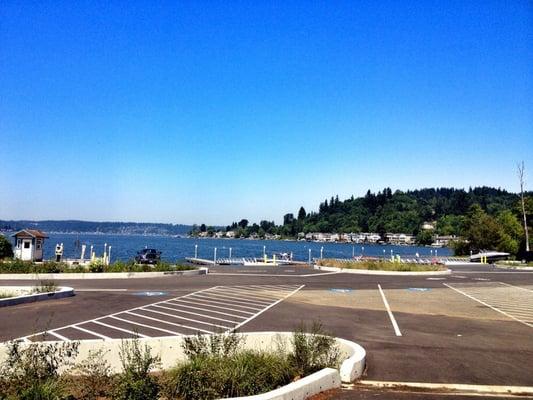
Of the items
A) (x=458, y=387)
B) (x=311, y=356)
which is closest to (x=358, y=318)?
(x=311, y=356)

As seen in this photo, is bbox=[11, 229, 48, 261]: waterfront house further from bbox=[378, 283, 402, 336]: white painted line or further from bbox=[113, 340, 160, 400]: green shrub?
bbox=[113, 340, 160, 400]: green shrub

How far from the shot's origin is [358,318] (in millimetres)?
14945

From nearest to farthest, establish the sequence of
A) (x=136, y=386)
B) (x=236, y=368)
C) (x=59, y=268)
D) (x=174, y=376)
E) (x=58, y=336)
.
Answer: (x=136, y=386) → (x=236, y=368) → (x=174, y=376) → (x=58, y=336) → (x=59, y=268)

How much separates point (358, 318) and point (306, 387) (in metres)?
8.30

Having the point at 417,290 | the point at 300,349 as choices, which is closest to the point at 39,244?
the point at 417,290

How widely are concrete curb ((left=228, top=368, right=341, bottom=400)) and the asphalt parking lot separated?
29cm

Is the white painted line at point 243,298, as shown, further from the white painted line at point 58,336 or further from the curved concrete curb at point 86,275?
the curved concrete curb at point 86,275

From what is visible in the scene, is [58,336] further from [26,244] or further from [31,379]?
[26,244]

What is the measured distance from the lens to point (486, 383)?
8133 mm

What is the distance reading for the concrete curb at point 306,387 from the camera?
630 cm

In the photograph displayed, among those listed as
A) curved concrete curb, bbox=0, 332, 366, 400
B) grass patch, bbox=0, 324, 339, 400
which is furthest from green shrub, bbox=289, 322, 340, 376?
curved concrete curb, bbox=0, 332, 366, 400

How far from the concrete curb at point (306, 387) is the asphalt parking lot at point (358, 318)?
0.97 ft

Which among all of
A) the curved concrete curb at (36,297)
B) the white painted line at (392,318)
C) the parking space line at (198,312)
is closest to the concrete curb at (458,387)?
the parking space line at (198,312)

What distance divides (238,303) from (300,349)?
997 centimetres
